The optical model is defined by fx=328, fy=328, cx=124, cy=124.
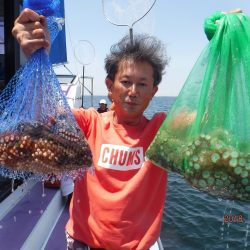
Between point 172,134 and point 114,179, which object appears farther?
point 114,179

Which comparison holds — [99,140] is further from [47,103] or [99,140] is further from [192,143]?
[192,143]

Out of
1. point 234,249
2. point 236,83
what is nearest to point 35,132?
point 236,83

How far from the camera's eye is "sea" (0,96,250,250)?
6.50 metres

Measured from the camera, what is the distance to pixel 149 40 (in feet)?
6.38

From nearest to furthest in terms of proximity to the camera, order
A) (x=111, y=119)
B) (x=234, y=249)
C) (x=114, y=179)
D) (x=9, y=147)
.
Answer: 1. (x=9, y=147)
2. (x=114, y=179)
3. (x=111, y=119)
4. (x=234, y=249)

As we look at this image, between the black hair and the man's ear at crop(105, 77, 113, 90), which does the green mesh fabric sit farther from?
the man's ear at crop(105, 77, 113, 90)

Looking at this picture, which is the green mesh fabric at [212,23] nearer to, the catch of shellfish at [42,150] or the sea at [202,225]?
the catch of shellfish at [42,150]

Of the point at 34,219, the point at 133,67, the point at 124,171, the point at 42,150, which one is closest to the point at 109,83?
the point at 133,67

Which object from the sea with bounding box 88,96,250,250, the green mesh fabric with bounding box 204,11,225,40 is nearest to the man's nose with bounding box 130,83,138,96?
→ the green mesh fabric with bounding box 204,11,225,40

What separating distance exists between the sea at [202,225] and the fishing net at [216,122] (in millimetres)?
4048

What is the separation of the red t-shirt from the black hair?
317mm

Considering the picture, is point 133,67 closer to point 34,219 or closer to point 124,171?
point 124,171

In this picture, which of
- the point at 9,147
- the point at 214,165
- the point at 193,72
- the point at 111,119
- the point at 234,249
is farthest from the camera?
the point at 234,249

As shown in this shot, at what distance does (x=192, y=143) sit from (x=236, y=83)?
0.37 metres
